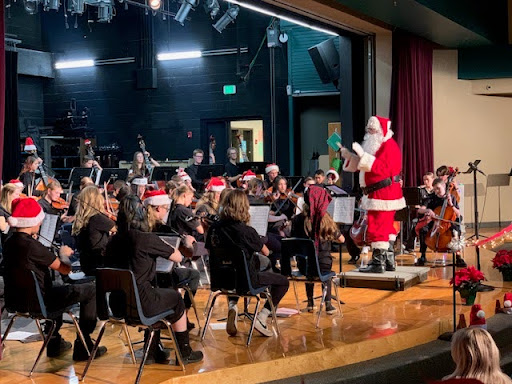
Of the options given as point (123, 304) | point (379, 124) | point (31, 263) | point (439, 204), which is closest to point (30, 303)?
point (31, 263)

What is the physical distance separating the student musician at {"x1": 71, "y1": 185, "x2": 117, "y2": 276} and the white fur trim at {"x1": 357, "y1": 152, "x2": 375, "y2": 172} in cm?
301

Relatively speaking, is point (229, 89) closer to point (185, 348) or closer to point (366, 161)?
point (366, 161)

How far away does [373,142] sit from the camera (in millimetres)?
8492

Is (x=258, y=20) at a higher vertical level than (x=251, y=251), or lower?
higher

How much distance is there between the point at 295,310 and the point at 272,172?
152 inches

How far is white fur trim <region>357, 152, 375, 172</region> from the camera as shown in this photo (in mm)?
8258

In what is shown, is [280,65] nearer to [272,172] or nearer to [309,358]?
[272,172]

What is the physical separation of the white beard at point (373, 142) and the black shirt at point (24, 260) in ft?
13.4

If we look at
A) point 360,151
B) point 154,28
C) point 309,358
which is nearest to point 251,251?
point 309,358

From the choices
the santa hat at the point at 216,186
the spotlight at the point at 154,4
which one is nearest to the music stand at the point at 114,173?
the santa hat at the point at 216,186

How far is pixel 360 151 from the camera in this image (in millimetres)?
8250

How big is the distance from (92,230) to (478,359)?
147 inches

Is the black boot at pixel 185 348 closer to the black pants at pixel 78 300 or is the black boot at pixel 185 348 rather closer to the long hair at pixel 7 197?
the black pants at pixel 78 300

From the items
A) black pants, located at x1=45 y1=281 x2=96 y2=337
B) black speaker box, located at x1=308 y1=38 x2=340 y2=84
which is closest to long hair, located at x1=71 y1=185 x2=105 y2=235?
black pants, located at x1=45 y1=281 x2=96 y2=337
